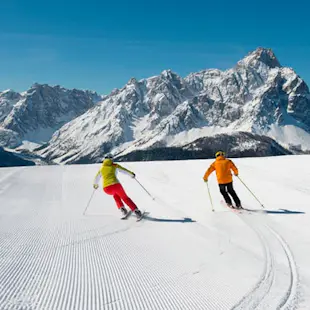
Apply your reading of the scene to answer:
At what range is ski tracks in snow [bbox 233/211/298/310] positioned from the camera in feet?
15.6

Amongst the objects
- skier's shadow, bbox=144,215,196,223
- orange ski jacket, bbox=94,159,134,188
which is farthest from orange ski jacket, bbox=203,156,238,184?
orange ski jacket, bbox=94,159,134,188

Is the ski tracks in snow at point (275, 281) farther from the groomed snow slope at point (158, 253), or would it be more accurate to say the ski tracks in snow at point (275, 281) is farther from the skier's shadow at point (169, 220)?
the skier's shadow at point (169, 220)

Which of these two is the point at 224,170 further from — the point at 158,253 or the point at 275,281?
the point at 275,281

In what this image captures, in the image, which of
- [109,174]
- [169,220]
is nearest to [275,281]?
[169,220]

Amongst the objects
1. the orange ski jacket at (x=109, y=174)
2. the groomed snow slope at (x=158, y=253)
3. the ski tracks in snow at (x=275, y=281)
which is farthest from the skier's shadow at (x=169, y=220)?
the ski tracks in snow at (x=275, y=281)

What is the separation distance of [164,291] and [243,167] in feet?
51.0

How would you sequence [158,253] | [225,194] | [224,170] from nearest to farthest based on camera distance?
[158,253], [225,194], [224,170]

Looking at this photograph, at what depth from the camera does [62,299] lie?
4621 millimetres

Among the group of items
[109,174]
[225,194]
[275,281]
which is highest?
[109,174]

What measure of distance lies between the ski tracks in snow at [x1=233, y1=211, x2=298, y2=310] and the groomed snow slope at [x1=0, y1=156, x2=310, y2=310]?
2cm

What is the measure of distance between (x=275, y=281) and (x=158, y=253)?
8.17ft

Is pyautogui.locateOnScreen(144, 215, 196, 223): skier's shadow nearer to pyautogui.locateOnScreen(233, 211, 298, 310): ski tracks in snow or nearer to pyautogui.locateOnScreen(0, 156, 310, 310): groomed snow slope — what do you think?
pyautogui.locateOnScreen(0, 156, 310, 310): groomed snow slope

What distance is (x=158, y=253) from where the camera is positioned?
23.0 ft

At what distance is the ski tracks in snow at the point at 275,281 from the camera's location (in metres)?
4.75
